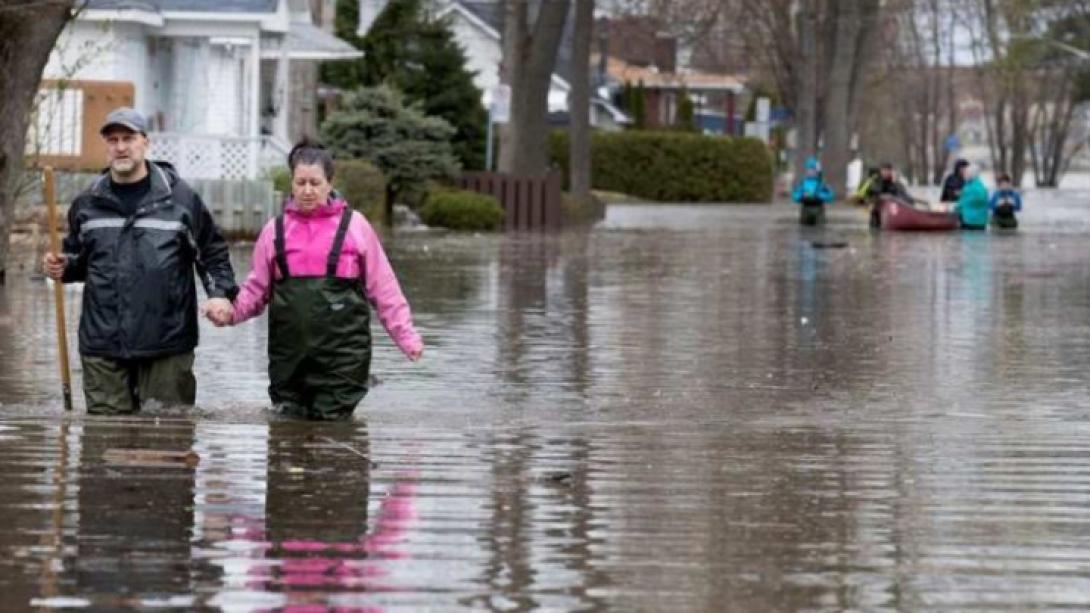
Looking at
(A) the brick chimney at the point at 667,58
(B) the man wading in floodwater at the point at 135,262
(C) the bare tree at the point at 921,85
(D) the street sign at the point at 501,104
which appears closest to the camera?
(B) the man wading in floodwater at the point at 135,262

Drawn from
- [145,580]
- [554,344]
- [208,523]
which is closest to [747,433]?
[208,523]

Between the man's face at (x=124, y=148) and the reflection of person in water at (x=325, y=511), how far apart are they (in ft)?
4.44

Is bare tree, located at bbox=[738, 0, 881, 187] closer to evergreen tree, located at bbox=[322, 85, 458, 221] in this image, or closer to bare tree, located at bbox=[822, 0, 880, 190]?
bare tree, located at bbox=[822, 0, 880, 190]

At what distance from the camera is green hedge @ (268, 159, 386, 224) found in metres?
40.0

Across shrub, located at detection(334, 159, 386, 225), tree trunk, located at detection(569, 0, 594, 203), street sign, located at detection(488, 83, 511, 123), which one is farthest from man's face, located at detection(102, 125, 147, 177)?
tree trunk, located at detection(569, 0, 594, 203)

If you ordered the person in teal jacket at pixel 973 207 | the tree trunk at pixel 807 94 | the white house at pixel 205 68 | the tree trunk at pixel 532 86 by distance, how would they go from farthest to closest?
the tree trunk at pixel 807 94, the tree trunk at pixel 532 86, the person in teal jacket at pixel 973 207, the white house at pixel 205 68

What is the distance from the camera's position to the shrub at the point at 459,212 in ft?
142

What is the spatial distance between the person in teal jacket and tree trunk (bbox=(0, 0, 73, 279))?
2788 cm

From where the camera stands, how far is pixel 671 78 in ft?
386

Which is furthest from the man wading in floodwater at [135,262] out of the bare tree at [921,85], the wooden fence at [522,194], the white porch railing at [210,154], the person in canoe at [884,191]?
the bare tree at [921,85]

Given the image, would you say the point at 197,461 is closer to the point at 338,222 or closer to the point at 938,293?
the point at 338,222

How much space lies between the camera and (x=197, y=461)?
11219 millimetres

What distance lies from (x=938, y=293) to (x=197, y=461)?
15889mm

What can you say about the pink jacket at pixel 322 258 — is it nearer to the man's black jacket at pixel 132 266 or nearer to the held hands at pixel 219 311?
the held hands at pixel 219 311
